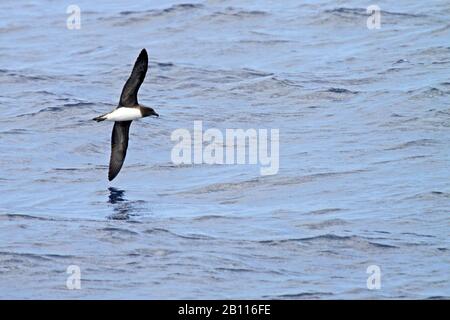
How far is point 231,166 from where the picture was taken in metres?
22.6

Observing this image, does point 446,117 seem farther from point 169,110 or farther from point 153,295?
point 153,295

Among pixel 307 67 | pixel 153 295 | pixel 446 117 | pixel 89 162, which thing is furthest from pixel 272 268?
pixel 307 67

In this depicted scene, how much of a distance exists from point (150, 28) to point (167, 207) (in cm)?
1179

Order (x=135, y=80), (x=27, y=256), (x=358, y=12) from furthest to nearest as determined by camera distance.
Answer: (x=358, y=12) → (x=135, y=80) → (x=27, y=256)

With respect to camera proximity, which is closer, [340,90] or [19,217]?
[19,217]

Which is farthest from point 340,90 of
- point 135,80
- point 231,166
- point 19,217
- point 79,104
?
point 19,217

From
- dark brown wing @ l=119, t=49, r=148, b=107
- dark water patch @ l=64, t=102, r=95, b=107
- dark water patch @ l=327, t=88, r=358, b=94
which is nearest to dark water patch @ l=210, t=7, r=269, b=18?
dark water patch @ l=327, t=88, r=358, b=94

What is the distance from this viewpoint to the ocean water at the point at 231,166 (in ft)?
59.8

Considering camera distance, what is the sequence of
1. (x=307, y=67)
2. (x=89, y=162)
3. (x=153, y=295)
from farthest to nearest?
(x=307, y=67), (x=89, y=162), (x=153, y=295)

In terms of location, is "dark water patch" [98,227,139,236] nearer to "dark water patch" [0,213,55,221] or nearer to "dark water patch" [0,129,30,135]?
"dark water patch" [0,213,55,221]

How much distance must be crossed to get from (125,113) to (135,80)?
575mm

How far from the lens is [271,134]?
24.2 meters

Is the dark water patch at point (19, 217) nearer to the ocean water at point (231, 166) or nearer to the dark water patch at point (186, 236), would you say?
the ocean water at point (231, 166)

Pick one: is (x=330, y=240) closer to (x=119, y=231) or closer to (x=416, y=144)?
(x=119, y=231)
